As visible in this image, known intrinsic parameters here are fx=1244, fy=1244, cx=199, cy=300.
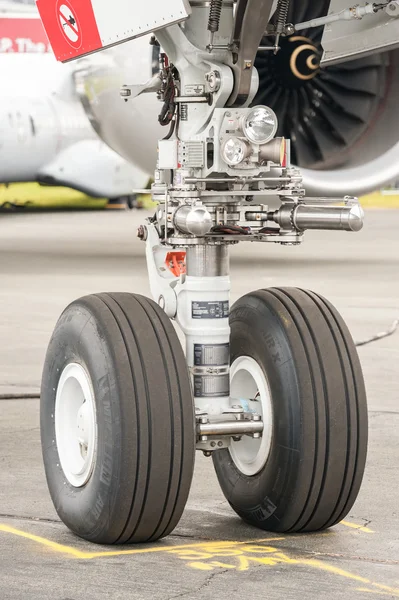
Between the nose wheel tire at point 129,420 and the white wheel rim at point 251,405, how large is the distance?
0.36 meters

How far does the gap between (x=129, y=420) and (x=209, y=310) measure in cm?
57

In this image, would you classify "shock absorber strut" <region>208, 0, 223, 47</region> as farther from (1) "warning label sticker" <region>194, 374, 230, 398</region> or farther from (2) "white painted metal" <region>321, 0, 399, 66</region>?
(1) "warning label sticker" <region>194, 374, 230, 398</region>

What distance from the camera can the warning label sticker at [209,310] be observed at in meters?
4.26

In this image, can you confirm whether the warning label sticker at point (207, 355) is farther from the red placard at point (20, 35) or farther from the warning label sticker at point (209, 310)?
the red placard at point (20, 35)

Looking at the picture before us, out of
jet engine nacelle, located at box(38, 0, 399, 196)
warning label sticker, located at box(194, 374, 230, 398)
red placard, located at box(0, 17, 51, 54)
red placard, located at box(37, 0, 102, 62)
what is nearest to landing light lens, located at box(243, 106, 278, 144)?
red placard, located at box(37, 0, 102, 62)

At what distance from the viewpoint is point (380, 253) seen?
1542 centimetres

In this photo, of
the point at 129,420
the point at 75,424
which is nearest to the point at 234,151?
the point at 129,420

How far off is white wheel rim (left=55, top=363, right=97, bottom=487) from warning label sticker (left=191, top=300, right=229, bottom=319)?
1.46 ft

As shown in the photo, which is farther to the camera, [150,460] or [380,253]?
[380,253]

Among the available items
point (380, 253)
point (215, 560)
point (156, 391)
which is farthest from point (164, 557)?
point (380, 253)

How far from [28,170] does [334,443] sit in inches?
636

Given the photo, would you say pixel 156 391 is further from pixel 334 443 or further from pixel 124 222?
pixel 124 222

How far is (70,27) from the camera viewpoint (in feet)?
13.5

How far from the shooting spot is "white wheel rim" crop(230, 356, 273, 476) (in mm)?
4230
